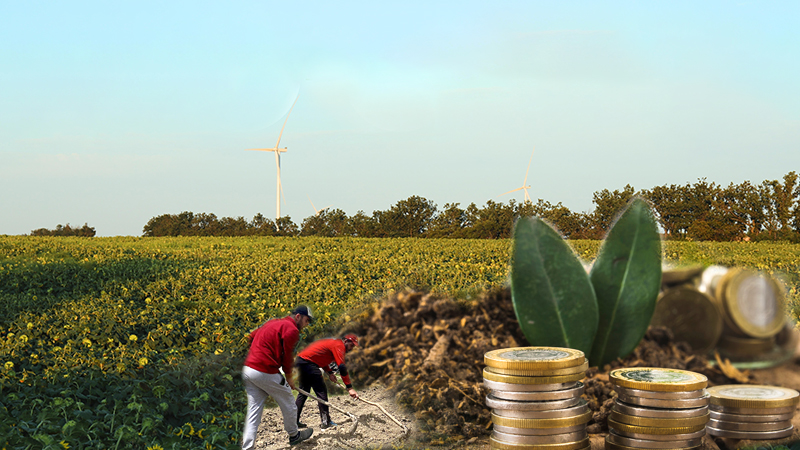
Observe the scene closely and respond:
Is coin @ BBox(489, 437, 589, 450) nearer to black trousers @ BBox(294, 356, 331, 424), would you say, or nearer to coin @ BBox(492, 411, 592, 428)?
coin @ BBox(492, 411, 592, 428)

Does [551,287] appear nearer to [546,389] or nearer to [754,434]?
[546,389]

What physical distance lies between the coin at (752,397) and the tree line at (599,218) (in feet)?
58.9

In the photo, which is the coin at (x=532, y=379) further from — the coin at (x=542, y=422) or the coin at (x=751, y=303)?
the coin at (x=751, y=303)

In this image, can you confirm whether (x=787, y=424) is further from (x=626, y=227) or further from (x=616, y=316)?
(x=626, y=227)

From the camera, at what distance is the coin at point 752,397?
4.89 m

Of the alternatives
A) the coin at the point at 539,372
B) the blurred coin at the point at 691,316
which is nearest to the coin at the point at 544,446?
the coin at the point at 539,372

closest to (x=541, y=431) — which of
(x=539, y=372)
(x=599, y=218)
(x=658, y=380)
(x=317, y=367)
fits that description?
(x=539, y=372)

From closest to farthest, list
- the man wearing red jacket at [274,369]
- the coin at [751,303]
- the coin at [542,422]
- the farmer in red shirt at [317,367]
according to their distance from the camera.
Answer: the coin at [542,422] → the man wearing red jacket at [274,369] → the farmer in red shirt at [317,367] → the coin at [751,303]

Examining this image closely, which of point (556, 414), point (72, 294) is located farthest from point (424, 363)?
point (72, 294)

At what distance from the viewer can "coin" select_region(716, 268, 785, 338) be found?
612 centimetres

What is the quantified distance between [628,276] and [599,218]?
78.4 ft

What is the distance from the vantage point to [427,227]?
111 ft

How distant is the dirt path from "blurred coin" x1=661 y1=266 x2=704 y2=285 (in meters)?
3.33

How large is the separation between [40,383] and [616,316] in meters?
6.38
